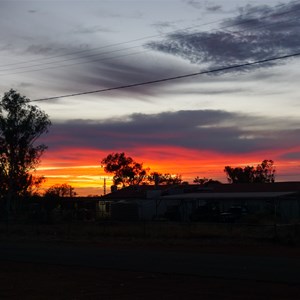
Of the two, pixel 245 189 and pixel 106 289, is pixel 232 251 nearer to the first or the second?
pixel 106 289

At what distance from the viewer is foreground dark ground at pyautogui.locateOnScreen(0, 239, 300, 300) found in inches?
543

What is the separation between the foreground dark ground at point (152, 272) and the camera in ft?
45.2

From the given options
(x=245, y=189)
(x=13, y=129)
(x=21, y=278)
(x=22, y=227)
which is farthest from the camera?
(x=245, y=189)

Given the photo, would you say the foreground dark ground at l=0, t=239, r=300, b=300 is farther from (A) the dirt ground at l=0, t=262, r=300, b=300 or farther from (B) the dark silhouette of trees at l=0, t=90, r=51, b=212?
(B) the dark silhouette of trees at l=0, t=90, r=51, b=212

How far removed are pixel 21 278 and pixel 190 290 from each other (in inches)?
212

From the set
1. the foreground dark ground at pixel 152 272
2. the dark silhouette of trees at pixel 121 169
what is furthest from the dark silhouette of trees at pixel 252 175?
the foreground dark ground at pixel 152 272

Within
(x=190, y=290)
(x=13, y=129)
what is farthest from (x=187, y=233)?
(x=13, y=129)

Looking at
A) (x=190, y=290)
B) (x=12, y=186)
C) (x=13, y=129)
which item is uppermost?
(x=13, y=129)

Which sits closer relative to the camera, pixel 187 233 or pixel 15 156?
pixel 187 233

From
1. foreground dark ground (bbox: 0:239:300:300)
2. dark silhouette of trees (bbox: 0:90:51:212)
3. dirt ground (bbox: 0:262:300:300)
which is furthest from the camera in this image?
dark silhouette of trees (bbox: 0:90:51:212)

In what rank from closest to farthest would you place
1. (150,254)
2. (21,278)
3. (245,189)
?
(21,278)
(150,254)
(245,189)

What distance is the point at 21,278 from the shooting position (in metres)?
16.8

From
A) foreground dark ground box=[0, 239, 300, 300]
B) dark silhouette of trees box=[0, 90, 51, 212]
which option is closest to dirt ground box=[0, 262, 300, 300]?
foreground dark ground box=[0, 239, 300, 300]

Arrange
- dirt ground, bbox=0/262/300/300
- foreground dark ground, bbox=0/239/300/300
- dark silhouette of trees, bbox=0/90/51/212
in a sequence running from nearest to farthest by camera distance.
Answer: dirt ground, bbox=0/262/300/300 < foreground dark ground, bbox=0/239/300/300 < dark silhouette of trees, bbox=0/90/51/212
